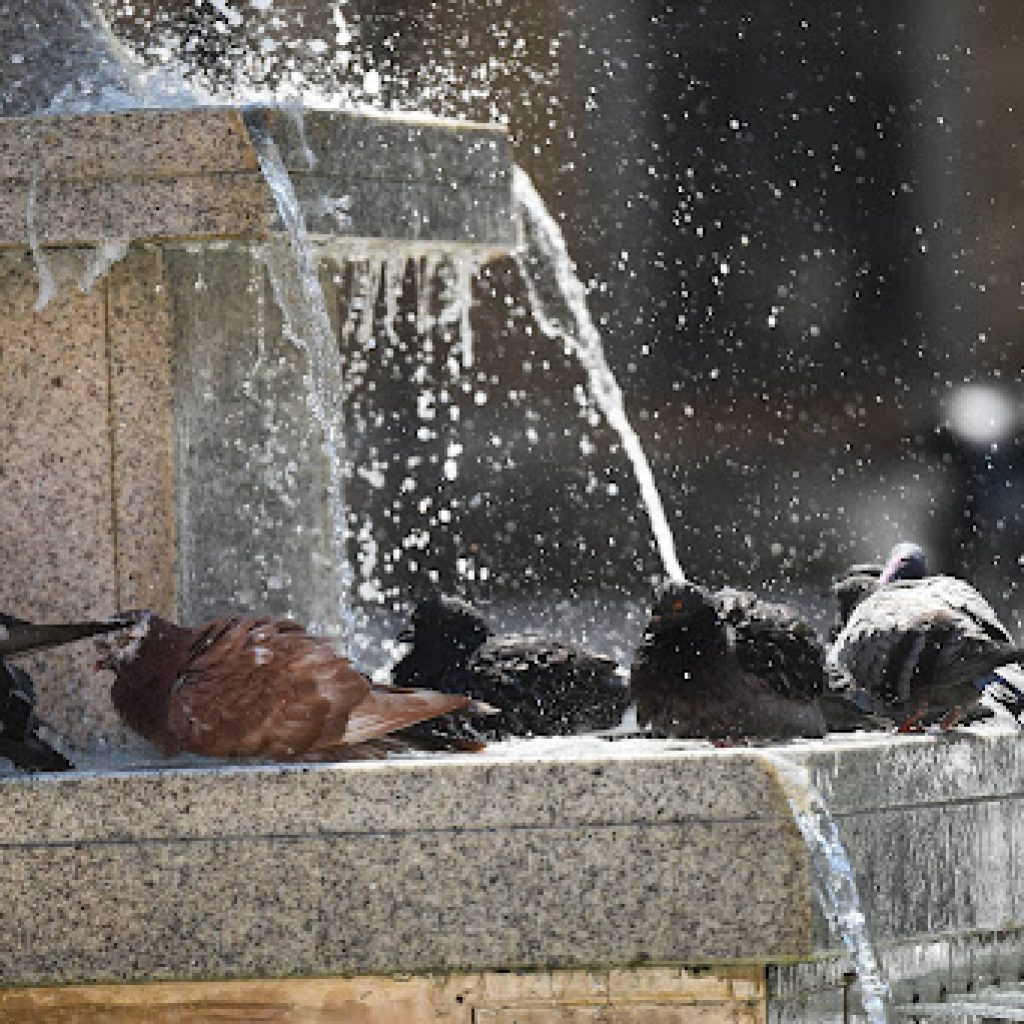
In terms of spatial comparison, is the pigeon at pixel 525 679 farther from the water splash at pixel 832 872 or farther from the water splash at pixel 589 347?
the water splash at pixel 589 347

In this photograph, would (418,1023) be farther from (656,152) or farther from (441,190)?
(656,152)

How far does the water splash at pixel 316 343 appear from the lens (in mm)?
5207

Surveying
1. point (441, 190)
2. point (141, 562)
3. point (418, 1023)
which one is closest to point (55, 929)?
point (418, 1023)

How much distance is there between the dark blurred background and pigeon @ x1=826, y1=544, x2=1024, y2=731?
886 centimetres

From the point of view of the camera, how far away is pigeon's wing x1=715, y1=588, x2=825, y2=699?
5.50 meters

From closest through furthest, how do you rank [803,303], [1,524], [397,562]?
[1,524] < [397,562] < [803,303]

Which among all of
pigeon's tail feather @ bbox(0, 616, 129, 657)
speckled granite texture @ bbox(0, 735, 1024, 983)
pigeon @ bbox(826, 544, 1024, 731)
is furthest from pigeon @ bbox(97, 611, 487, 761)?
pigeon @ bbox(826, 544, 1024, 731)

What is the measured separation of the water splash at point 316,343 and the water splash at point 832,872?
67.3 inches

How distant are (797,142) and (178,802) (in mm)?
13560

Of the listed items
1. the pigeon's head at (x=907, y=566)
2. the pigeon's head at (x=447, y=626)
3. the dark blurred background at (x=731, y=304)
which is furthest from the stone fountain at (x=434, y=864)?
the dark blurred background at (x=731, y=304)

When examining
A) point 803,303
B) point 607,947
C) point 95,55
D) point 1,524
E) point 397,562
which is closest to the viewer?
point 607,947

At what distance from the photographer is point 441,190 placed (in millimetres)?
5453

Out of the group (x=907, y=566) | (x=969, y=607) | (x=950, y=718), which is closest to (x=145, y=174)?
(x=950, y=718)

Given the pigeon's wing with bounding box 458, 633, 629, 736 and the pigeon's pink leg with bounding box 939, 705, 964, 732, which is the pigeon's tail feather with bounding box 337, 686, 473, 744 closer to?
the pigeon's pink leg with bounding box 939, 705, 964, 732
